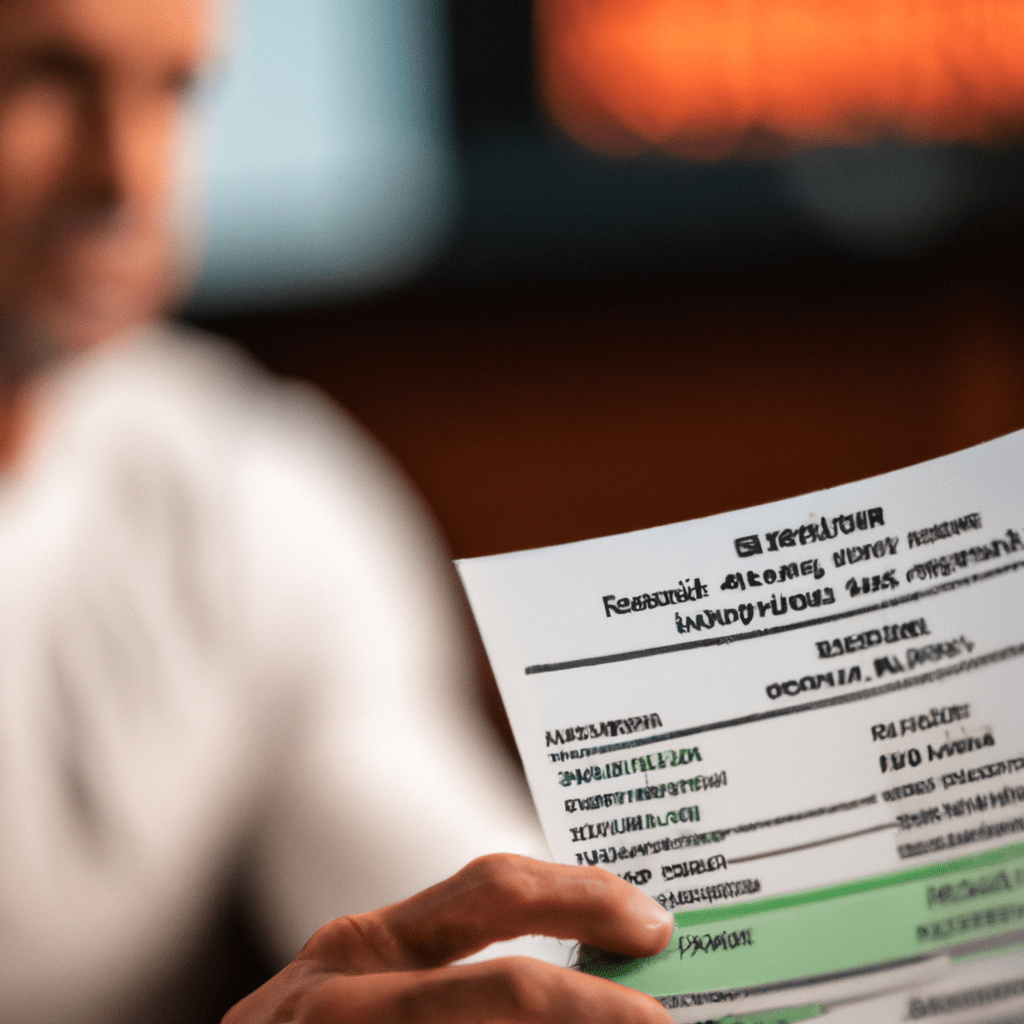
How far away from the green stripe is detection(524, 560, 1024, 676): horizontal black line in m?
0.07

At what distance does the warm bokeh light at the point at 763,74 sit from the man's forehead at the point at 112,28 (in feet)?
2.54

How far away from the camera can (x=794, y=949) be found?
0.31 meters

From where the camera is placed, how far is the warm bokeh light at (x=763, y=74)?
1.53 meters

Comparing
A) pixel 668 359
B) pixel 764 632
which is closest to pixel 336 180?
pixel 668 359

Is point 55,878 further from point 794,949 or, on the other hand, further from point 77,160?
point 794,949

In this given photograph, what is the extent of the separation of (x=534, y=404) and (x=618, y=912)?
147cm

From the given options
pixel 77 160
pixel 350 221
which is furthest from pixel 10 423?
pixel 350 221

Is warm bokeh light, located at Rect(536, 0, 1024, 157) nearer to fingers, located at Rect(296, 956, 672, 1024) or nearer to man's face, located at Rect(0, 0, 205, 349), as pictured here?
man's face, located at Rect(0, 0, 205, 349)

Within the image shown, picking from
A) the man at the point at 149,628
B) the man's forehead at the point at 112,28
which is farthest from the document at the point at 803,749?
the man's forehead at the point at 112,28

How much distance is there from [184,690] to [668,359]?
39.6 inches

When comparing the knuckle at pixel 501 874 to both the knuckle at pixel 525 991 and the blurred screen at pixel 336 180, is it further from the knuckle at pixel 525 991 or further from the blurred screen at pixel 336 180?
the blurred screen at pixel 336 180

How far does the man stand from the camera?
855mm

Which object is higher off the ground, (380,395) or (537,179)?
(537,179)

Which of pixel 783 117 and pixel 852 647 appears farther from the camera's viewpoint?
pixel 783 117
